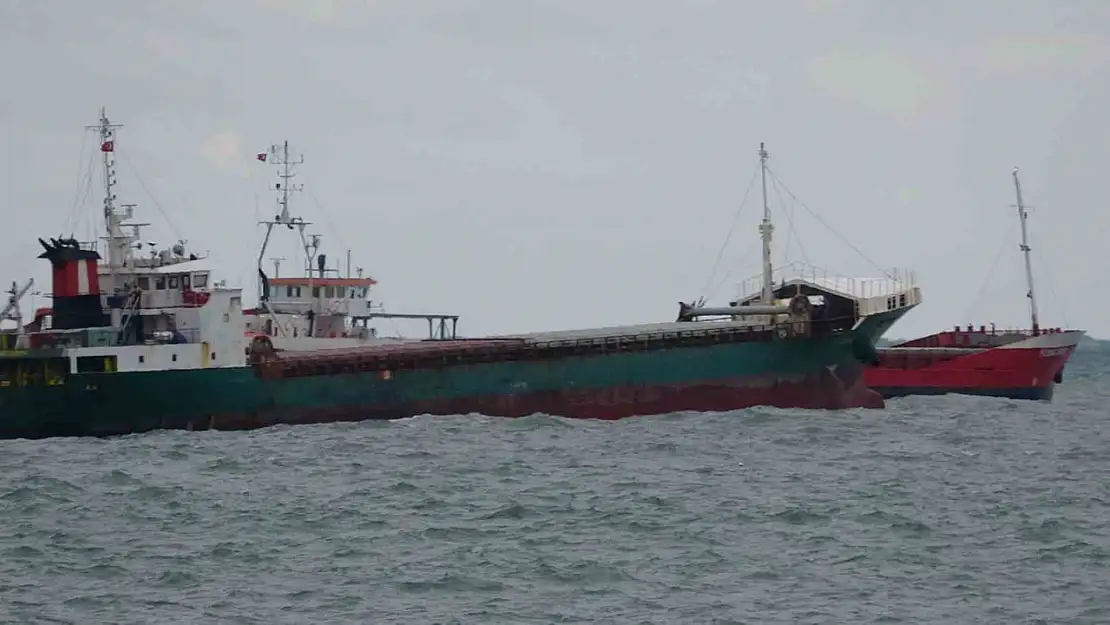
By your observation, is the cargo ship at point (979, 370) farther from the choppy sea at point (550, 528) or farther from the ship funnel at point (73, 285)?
the ship funnel at point (73, 285)

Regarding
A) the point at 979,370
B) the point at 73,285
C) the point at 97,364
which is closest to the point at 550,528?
the point at 97,364

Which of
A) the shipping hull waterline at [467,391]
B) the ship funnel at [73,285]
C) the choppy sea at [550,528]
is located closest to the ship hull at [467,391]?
the shipping hull waterline at [467,391]

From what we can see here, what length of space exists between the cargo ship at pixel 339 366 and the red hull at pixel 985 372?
11134 millimetres

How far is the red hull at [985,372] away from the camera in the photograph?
60.5 metres

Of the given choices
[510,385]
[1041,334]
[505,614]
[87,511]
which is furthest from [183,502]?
[1041,334]

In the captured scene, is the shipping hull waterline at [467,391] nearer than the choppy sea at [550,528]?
No

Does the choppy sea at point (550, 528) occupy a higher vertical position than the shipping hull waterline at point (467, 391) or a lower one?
lower

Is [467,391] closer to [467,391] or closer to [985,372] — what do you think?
[467,391]

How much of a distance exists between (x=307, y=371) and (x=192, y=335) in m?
3.11

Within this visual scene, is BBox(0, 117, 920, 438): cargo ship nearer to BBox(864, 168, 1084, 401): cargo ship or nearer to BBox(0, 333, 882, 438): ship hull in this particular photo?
BBox(0, 333, 882, 438): ship hull

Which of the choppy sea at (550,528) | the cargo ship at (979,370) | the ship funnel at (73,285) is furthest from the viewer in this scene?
the cargo ship at (979,370)

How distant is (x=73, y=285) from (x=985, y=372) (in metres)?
34.4

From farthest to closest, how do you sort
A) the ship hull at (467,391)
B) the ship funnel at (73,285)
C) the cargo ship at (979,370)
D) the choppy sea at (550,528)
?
the cargo ship at (979,370), the ship funnel at (73,285), the ship hull at (467,391), the choppy sea at (550,528)

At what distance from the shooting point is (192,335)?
41.3m
